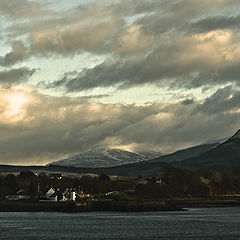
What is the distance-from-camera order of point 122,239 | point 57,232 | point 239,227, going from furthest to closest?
point 239,227 < point 57,232 < point 122,239

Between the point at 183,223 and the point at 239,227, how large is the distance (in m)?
18.0

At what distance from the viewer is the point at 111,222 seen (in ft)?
554

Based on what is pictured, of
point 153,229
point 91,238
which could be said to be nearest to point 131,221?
point 153,229

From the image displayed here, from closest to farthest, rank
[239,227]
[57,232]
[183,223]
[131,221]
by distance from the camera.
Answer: [57,232]
[239,227]
[183,223]
[131,221]

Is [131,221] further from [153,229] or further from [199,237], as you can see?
[199,237]

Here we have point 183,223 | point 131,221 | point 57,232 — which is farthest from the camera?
point 131,221

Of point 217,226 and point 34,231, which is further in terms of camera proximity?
point 217,226

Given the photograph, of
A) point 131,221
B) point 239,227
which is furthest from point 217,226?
point 131,221

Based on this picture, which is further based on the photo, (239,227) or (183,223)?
(183,223)

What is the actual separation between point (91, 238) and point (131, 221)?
162 feet

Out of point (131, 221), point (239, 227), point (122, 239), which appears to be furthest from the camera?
point (131, 221)

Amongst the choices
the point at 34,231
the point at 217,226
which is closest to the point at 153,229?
the point at 217,226

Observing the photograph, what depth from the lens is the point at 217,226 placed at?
493ft

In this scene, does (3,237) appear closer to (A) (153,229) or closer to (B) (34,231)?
(B) (34,231)
